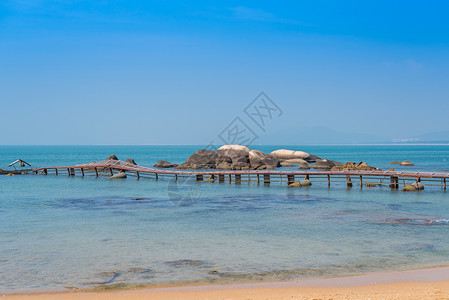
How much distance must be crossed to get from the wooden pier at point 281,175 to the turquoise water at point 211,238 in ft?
14.9

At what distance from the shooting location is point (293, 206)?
84.6 feet

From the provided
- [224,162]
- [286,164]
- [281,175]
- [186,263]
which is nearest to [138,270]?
[186,263]

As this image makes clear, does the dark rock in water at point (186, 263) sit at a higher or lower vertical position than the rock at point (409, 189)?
higher

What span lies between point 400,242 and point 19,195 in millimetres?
26971

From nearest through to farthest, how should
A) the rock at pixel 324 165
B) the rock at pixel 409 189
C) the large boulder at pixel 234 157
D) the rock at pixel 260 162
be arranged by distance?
1. the rock at pixel 409 189
2. the large boulder at pixel 234 157
3. the rock at pixel 324 165
4. the rock at pixel 260 162

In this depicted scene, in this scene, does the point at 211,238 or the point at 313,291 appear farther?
the point at 211,238

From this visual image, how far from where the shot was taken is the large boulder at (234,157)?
196 ft

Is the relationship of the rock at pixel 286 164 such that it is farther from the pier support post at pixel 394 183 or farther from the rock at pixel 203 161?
the pier support post at pixel 394 183

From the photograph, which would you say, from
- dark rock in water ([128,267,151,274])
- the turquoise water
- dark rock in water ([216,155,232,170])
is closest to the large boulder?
dark rock in water ([216,155,232,170])

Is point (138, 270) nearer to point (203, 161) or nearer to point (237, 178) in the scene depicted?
point (237, 178)

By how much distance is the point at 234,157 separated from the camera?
62.0 metres

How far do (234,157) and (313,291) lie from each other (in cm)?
5202

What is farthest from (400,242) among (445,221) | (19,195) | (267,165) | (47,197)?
(267,165)

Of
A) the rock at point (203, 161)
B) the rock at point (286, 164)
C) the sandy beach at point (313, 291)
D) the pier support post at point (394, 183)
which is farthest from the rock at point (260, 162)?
the sandy beach at point (313, 291)
